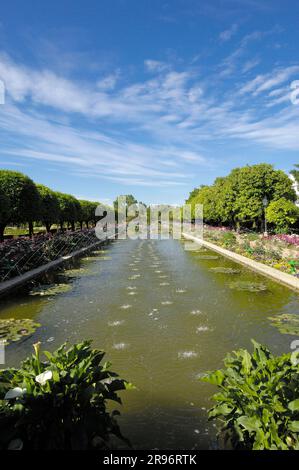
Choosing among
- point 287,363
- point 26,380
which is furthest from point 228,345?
point 26,380

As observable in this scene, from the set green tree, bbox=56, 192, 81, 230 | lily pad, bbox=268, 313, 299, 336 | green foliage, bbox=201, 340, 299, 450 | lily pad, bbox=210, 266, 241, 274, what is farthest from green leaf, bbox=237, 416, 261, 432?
green tree, bbox=56, 192, 81, 230

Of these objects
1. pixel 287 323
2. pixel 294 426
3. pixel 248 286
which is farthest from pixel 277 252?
pixel 294 426

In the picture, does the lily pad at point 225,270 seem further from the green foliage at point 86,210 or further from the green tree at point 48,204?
the green foliage at point 86,210

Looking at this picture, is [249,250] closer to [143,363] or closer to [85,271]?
[85,271]

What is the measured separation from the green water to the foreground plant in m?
0.98

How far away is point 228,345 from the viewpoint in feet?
16.9

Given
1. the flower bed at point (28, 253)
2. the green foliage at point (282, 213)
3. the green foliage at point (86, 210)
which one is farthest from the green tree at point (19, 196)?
the green foliage at point (86, 210)

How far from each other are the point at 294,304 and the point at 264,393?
6.15m

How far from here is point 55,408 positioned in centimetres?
214

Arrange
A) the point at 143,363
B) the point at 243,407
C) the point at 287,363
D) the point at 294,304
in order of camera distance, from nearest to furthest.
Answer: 1. the point at 243,407
2. the point at 287,363
3. the point at 143,363
4. the point at 294,304

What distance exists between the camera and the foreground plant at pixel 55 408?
202 centimetres

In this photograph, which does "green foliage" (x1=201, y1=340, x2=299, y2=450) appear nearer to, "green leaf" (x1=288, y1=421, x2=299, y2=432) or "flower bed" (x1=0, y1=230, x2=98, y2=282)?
"green leaf" (x1=288, y1=421, x2=299, y2=432)

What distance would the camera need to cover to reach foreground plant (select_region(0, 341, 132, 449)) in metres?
2.02

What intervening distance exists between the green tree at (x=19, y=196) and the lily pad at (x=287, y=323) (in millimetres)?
14668
